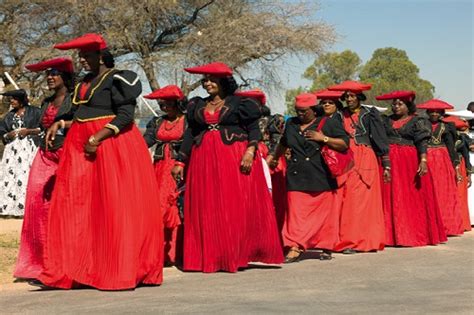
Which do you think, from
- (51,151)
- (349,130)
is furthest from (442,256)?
(51,151)

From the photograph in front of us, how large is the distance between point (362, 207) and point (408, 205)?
4.29 feet

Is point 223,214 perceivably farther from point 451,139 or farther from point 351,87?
point 451,139

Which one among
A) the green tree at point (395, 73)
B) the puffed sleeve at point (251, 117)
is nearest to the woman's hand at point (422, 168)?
the puffed sleeve at point (251, 117)

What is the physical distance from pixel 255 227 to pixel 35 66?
2.51 metres

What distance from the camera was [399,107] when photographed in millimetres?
13305

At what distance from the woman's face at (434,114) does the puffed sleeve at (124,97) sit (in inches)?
275

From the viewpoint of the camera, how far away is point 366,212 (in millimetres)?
12250

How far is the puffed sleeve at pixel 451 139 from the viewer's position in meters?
15.1

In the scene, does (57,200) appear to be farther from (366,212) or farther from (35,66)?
(366,212)

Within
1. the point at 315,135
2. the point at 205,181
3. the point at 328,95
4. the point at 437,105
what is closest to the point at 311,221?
the point at 315,135

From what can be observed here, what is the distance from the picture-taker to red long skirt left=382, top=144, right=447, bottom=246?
13.2m

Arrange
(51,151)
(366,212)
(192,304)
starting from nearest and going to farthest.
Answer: (192,304), (51,151), (366,212)

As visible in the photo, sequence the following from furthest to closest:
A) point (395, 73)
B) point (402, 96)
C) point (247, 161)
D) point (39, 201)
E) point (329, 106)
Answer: point (395, 73)
point (402, 96)
point (329, 106)
point (247, 161)
point (39, 201)

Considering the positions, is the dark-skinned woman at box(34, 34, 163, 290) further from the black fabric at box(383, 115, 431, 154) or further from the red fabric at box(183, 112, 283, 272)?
the black fabric at box(383, 115, 431, 154)
